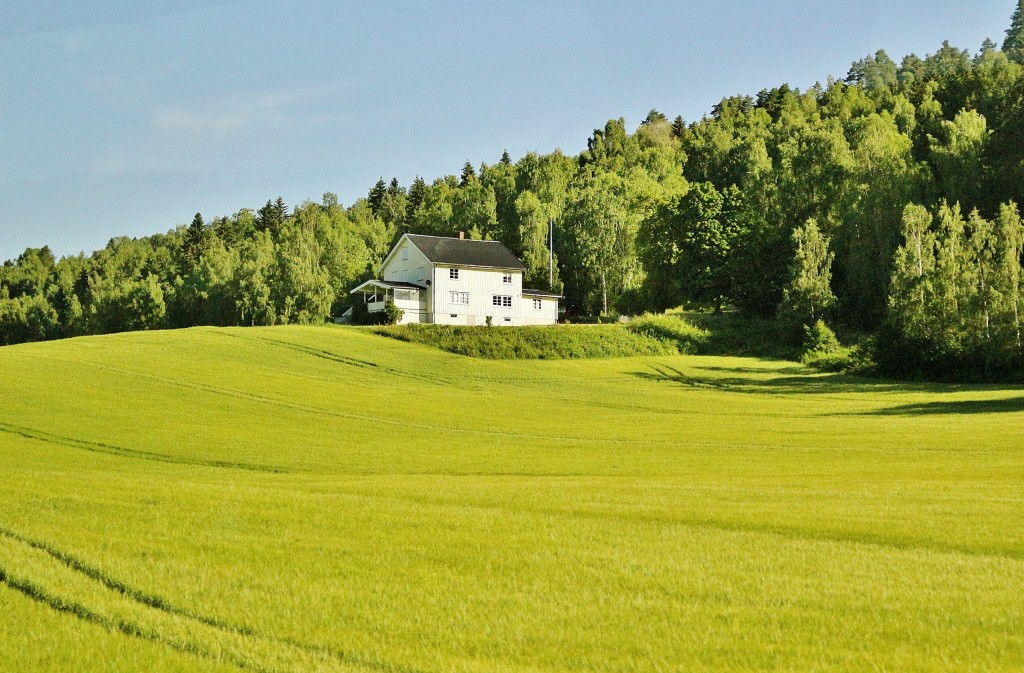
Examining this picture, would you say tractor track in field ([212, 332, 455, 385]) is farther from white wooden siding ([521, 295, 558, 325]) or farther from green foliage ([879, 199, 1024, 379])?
white wooden siding ([521, 295, 558, 325])

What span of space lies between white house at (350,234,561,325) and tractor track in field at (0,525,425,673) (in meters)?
74.6

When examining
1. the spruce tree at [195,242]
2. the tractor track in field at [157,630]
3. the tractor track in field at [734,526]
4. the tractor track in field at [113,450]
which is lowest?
the tractor track in field at [113,450]

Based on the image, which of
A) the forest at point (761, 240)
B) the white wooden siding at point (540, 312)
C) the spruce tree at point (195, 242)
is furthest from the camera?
the spruce tree at point (195, 242)

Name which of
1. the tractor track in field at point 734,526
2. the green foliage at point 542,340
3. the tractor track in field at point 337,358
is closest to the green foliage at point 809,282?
the green foliage at point 542,340

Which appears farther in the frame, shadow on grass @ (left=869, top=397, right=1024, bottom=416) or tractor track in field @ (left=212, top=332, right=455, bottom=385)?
tractor track in field @ (left=212, top=332, right=455, bottom=385)

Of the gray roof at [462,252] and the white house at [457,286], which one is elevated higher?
the gray roof at [462,252]

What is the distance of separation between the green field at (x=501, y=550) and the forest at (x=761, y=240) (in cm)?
2803

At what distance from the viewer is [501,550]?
42.8 ft

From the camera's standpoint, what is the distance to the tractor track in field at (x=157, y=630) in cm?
859

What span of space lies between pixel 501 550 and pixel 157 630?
16.5ft

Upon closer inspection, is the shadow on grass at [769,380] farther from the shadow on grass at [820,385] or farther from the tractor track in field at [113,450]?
the tractor track in field at [113,450]

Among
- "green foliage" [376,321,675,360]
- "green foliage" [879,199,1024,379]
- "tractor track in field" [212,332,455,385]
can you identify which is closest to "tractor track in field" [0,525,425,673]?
"tractor track in field" [212,332,455,385]

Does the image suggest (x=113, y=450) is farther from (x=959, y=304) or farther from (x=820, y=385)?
(x=959, y=304)

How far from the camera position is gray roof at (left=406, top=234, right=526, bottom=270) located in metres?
91.1
